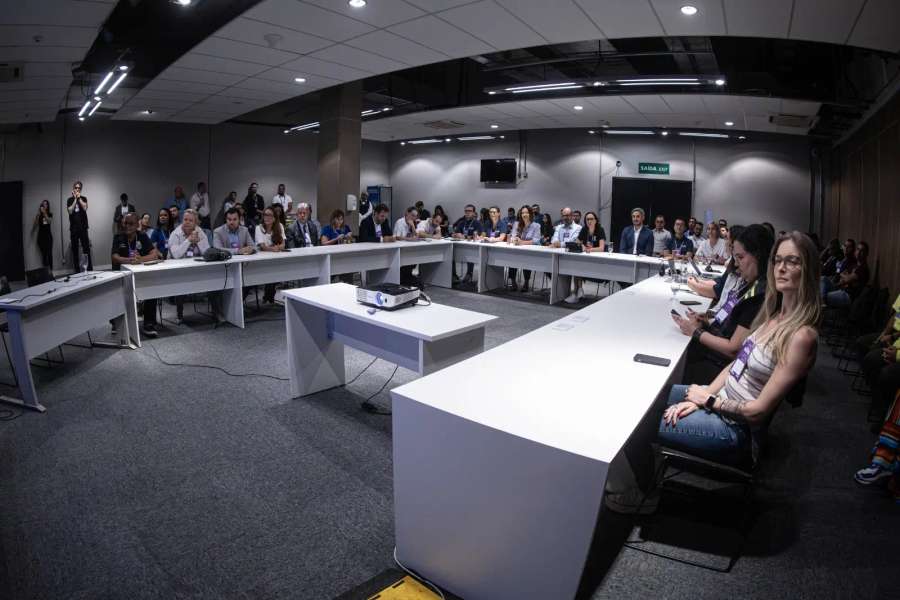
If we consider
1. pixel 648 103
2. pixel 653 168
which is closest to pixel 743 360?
pixel 648 103

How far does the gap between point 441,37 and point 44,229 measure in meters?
9.20

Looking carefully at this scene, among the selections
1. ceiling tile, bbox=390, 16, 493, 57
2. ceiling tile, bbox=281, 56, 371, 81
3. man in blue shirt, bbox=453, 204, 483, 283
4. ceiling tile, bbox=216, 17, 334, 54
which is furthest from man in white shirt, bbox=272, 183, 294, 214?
ceiling tile, bbox=390, 16, 493, 57

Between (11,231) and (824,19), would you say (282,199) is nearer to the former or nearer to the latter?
(11,231)

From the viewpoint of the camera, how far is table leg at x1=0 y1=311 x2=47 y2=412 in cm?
335

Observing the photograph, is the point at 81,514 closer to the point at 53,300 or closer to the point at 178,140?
the point at 53,300

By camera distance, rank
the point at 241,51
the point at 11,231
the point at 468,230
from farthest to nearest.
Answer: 1. the point at 11,231
2. the point at 468,230
3. the point at 241,51

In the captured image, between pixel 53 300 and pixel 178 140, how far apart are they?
9019 mm

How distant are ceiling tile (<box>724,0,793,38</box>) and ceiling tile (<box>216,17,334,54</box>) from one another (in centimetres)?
362

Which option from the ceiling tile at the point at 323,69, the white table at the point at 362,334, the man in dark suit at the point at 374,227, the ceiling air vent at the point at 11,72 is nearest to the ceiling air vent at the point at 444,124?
the man in dark suit at the point at 374,227

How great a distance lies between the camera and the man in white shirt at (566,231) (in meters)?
8.09

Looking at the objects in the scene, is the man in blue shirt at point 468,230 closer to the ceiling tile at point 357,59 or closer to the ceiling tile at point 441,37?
the ceiling tile at point 357,59

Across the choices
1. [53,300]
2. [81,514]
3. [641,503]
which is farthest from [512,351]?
[53,300]

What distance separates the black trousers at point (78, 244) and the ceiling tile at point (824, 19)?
11.4m

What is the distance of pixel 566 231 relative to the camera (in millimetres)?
8266
